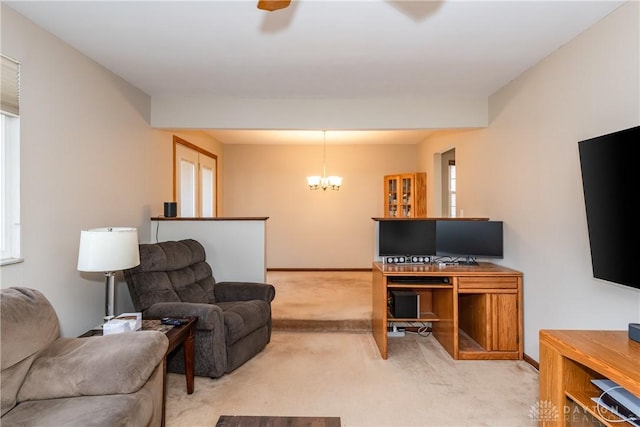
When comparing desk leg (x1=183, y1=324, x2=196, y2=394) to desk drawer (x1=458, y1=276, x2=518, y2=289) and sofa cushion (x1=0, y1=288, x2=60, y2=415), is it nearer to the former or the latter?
sofa cushion (x1=0, y1=288, x2=60, y2=415)

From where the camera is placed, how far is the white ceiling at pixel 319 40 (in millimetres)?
2234

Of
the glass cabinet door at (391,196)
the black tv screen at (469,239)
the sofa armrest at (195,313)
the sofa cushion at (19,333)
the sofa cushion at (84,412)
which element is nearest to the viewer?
the sofa cushion at (84,412)

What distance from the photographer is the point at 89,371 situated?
1751mm

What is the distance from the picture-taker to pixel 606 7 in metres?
2.22

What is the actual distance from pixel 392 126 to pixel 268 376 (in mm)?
2690

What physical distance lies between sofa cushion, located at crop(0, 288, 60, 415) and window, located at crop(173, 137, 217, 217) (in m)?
2.86

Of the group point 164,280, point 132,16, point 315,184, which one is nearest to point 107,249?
point 164,280

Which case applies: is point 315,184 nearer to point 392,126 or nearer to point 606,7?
point 392,126

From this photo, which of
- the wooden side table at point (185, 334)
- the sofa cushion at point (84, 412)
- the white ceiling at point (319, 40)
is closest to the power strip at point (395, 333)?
the wooden side table at point (185, 334)

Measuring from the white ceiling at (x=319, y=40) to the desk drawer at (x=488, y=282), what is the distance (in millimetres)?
1760

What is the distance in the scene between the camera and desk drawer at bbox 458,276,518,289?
3309 mm

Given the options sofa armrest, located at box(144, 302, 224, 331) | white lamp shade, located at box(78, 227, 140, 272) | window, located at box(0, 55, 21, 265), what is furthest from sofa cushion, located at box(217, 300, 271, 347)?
window, located at box(0, 55, 21, 265)

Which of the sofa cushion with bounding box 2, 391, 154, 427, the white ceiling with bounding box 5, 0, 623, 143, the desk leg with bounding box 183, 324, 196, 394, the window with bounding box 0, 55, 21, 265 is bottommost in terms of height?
the desk leg with bounding box 183, 324, 196, 394

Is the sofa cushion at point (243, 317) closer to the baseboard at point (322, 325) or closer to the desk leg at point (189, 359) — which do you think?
the desk leg at point (189, 359)
